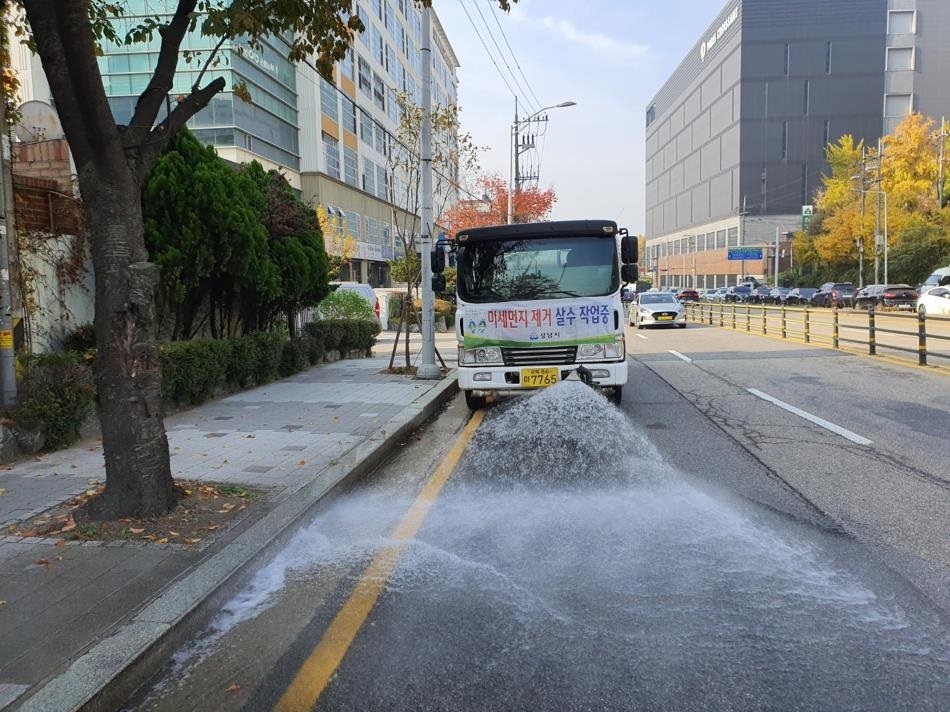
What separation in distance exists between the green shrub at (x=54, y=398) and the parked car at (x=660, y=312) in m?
25.7

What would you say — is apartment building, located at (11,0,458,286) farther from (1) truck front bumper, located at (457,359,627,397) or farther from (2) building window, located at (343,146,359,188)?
(1) truck front bumper, located at (457,359,627,397)

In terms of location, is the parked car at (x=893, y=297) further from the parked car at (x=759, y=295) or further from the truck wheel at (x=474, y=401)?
the truck wheel at (x=474, y=401)

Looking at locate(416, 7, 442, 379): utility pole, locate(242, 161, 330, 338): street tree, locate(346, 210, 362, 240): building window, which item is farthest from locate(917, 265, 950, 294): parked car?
locate(242, 161, 330, 338): street tree

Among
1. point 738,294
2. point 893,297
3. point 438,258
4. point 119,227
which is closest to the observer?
point 119,227

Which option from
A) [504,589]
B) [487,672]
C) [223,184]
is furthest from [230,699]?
[223,184]

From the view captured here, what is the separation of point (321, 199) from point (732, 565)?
36409 mm

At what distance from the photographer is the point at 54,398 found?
23.7 feet

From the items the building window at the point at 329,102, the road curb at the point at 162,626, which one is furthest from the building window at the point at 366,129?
the road curb at the point at 162,626

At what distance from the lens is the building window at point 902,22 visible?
79.2 meters

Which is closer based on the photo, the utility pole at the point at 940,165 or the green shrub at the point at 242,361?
the green shrub at the point at 242,361

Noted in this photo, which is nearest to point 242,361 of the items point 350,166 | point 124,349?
point 124,349

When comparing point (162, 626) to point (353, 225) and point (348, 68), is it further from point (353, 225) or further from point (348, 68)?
point (348, 68)

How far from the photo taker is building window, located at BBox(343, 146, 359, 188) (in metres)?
42.4

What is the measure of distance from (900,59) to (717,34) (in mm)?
20953
